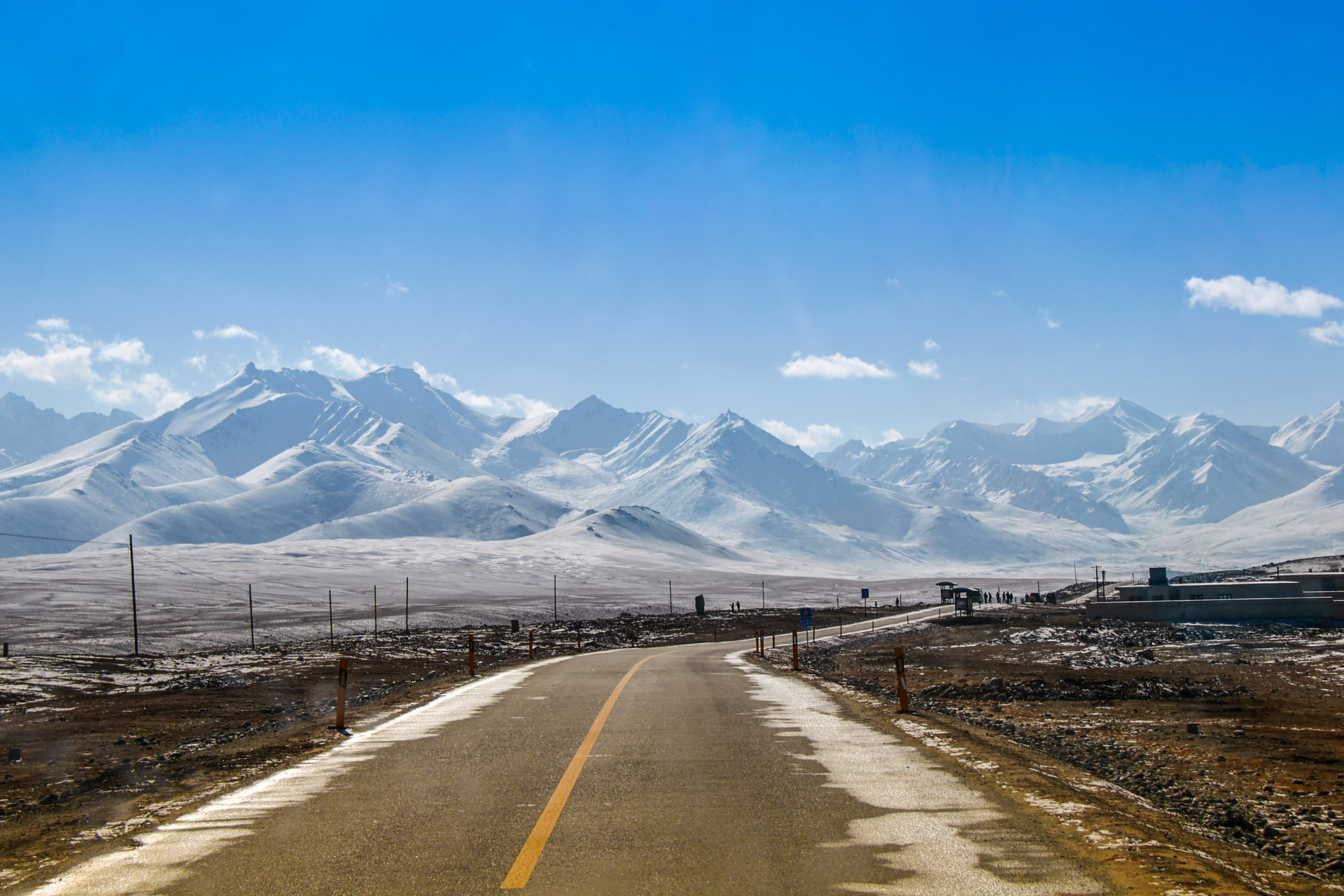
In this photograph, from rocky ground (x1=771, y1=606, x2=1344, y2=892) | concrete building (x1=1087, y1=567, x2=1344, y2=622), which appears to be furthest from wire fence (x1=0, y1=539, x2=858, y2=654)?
concrete building (x1=1087, y1=567, x2=1344, y2=622)

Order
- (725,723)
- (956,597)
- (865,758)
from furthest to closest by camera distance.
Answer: (956,597), (725,723), (865,758)

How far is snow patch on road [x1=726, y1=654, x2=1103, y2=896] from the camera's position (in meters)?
5.80

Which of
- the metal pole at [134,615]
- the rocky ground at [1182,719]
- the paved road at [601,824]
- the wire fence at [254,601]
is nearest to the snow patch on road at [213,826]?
the paved road at [601,824]

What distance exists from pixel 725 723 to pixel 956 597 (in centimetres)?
8712

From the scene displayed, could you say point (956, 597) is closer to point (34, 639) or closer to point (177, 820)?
point (34, 639)

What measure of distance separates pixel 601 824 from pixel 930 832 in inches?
101

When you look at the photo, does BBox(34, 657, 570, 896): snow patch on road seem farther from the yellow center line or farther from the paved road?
the yellow center line

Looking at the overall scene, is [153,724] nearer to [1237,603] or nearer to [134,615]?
[134,615]

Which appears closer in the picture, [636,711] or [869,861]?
[869,861]

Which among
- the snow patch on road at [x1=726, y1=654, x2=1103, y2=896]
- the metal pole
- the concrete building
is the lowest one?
the concrete building

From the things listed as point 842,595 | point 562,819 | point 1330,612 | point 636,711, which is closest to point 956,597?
point 1330,612

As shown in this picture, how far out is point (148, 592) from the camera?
347 ft

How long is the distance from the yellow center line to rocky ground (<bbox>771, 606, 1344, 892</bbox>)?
4728 mm

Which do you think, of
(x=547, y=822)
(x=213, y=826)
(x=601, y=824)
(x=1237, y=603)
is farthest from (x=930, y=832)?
(x=1237, y=603)
